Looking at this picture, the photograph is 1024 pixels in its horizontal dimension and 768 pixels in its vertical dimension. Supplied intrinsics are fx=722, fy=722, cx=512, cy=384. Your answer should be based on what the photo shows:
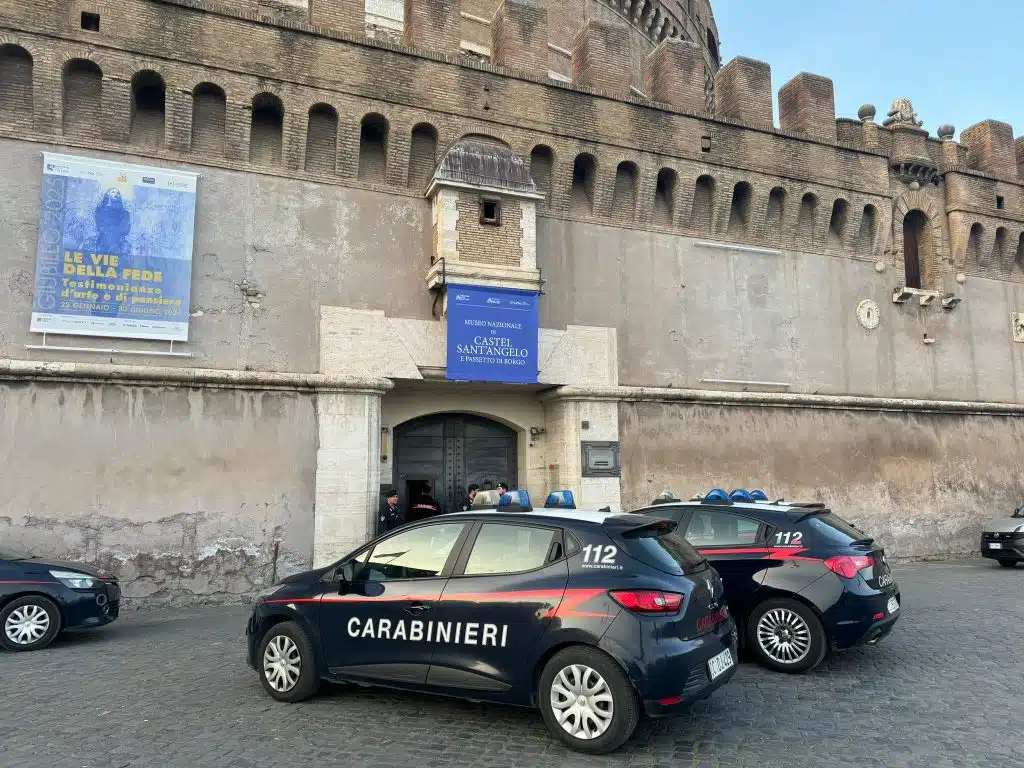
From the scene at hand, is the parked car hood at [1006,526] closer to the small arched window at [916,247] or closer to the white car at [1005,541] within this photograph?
the white car at [1005,541]

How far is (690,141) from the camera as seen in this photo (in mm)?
14477

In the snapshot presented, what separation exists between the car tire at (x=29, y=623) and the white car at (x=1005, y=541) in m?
16.1

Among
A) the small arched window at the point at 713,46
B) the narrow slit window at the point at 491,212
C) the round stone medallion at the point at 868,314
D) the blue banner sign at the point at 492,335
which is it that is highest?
the small arched window at the point at 713,46

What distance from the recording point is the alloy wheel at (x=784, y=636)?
667cm

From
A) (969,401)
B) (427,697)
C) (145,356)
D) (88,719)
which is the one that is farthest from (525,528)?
(969,401)

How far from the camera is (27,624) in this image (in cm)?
770

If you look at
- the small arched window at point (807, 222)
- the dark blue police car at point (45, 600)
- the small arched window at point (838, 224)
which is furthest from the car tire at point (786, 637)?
the small arched window at point (838, 224)

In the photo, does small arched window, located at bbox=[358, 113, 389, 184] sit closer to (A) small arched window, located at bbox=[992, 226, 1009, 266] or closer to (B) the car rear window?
(B) the car rear window

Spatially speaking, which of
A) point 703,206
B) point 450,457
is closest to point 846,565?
point 450,457

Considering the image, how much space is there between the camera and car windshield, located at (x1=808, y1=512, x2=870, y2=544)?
6934 mm

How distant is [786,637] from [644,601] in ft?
9.60

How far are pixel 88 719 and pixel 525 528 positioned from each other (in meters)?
3.53

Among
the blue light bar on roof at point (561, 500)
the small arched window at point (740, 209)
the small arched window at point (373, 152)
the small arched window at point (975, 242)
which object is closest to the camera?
the blue light bar on roof at point (561, 500)

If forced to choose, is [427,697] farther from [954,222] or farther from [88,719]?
[954,222]
